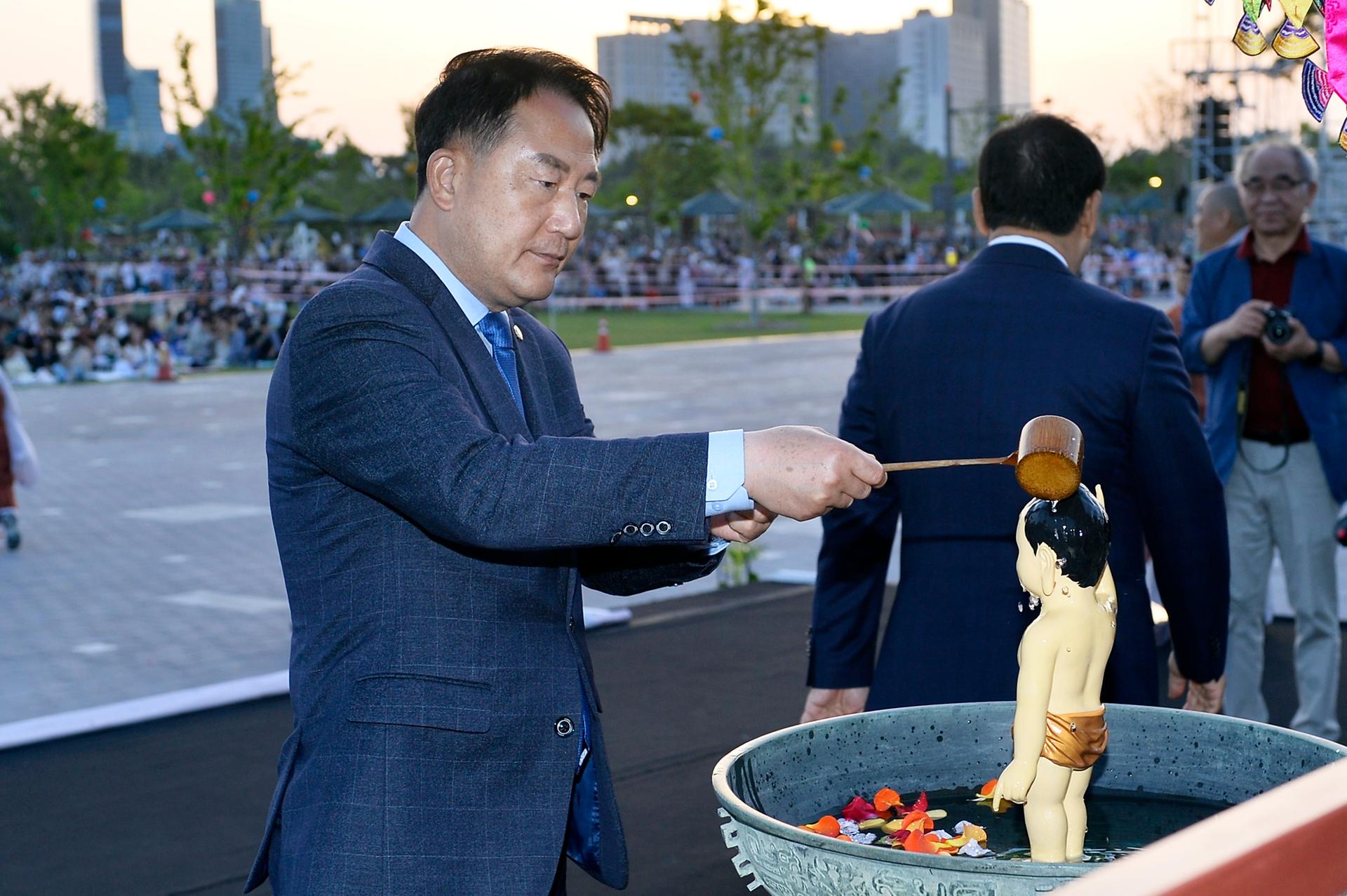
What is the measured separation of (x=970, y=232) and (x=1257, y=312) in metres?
40.8

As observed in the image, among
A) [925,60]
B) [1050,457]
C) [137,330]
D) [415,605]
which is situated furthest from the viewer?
[925,60]

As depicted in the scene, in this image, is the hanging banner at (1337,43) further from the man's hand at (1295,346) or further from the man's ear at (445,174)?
the man's hand at (1295,346)

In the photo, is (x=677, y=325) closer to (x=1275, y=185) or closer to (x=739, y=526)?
(x=1275, y=185)

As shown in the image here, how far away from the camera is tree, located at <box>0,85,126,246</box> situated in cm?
4891

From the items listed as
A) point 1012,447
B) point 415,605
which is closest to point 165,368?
point 1012,447

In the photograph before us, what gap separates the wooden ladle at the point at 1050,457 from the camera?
1463 mm

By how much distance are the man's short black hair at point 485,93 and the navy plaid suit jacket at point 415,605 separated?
17 centimetres

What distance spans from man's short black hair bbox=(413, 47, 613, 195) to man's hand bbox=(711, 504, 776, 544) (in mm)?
577

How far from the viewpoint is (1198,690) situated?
2.80m

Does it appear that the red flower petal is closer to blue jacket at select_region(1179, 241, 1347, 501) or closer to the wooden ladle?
the wooden ladle

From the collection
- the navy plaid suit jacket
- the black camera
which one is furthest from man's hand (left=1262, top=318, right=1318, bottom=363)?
the navy plaid suit jacket

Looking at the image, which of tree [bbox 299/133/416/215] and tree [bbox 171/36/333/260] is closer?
tree [bbox 171/36/333/260]

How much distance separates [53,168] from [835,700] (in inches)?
2009

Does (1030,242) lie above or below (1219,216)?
below
